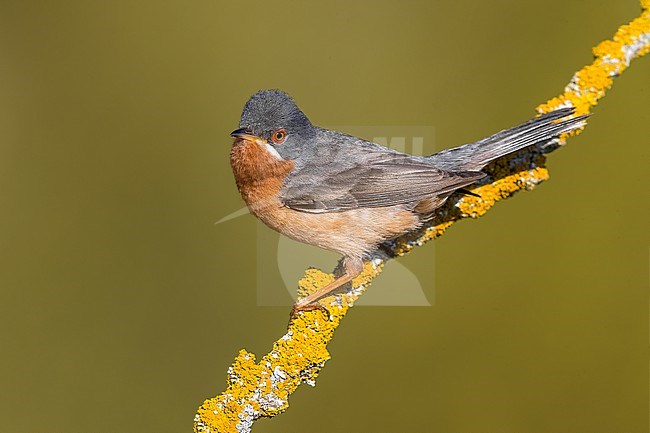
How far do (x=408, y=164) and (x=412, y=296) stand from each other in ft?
4.54

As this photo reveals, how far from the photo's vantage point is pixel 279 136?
366 centimetres

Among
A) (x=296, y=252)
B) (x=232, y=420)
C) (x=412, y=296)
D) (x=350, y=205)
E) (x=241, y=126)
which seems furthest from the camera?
(x=412, y=296)

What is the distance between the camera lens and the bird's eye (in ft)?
11.9

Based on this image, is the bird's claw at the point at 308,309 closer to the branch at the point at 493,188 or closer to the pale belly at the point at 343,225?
the branch at the point at 493,188

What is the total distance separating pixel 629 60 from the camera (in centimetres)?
394

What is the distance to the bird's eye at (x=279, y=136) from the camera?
3.64m

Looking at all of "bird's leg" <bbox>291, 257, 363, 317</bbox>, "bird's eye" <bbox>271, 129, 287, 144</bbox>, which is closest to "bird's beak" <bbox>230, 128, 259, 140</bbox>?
"bird's eye" <bbox>271, 129, 287, 144</bbox>

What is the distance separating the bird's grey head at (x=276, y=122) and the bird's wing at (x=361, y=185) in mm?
185

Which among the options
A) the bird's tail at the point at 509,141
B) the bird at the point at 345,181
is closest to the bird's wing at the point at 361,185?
the bird at the point at 345,181

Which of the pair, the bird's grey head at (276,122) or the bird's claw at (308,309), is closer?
the bird's grey head at (276,122)

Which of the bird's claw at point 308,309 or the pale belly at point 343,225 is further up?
the pale belly at point 343,225

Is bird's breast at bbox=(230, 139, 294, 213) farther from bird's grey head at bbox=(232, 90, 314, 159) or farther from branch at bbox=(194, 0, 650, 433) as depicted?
branch at bbox=(194, 0, 650, 433)

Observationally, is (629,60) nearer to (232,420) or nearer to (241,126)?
(241,126)

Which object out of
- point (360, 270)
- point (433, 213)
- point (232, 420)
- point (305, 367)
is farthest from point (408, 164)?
point (232, 420)
